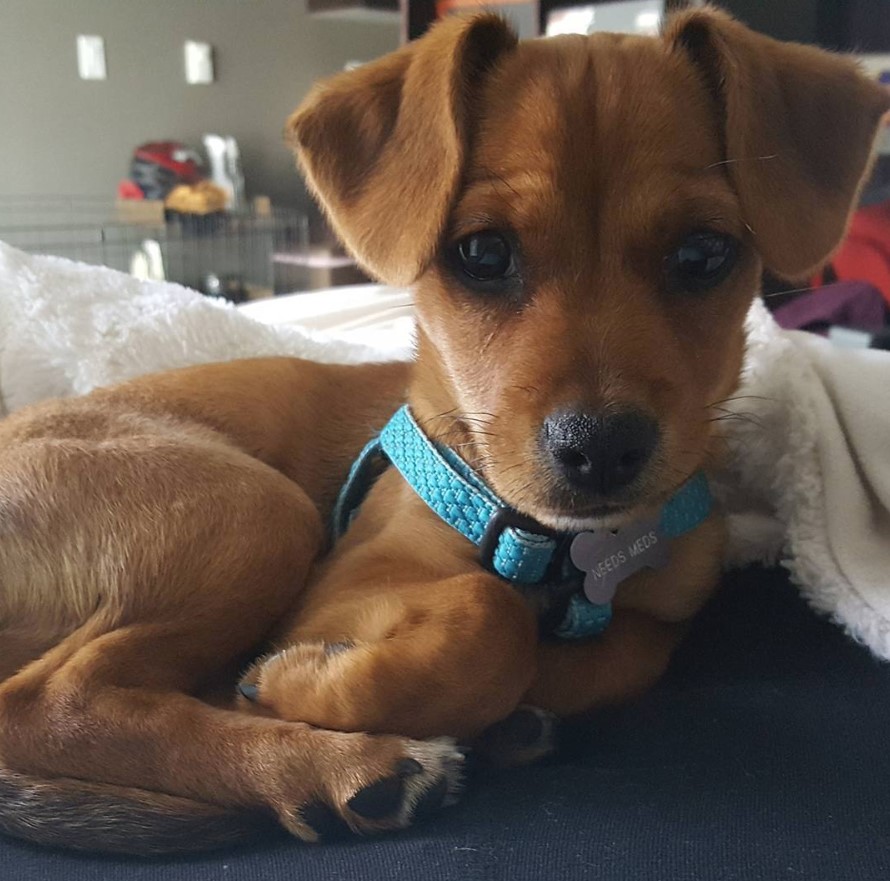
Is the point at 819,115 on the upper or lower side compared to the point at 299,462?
upper

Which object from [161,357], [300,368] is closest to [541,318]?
Answer: [300,368]

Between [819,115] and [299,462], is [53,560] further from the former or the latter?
[819,115]

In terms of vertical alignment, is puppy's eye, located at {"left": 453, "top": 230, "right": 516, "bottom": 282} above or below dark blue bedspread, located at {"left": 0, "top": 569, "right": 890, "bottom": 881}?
above

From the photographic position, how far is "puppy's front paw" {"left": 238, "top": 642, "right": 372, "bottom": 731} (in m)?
0.98

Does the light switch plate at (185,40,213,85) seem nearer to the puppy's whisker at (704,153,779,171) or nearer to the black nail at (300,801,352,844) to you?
the puppy's whisker at (704,153,779,171)

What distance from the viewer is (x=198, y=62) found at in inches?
193

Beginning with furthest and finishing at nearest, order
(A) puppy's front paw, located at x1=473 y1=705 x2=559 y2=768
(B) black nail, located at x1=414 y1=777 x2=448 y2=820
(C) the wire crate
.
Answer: (C) the wire crate < (A) puppy's front paw, located at x1=473 y1=705 x2=559 y2=768 < (B) black nail, located at x1=414 y1=777 x2=448 y2=820

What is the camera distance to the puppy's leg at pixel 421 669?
973mm

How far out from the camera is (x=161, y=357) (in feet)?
6.00

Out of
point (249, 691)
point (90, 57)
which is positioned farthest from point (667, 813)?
point (90, 57)

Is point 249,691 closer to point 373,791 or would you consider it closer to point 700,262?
point 373,791

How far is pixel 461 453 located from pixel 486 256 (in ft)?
0.89

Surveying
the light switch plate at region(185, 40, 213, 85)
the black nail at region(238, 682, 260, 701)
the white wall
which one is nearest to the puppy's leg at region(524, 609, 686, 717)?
the black nail at region(238, 682, 260, 701)

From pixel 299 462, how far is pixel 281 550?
333 mm
